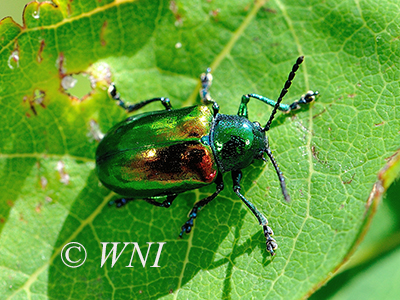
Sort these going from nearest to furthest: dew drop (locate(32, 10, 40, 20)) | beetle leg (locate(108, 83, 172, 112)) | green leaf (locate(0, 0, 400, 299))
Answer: green leaf (locate(0, 0, 400, 299)), dew drop (locate(32, 10, 40, 20)), beetle leg (locate(108, 83, 172, 112))

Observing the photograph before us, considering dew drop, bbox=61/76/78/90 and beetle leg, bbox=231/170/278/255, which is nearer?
beetle leg, bbox=231/170/278/255

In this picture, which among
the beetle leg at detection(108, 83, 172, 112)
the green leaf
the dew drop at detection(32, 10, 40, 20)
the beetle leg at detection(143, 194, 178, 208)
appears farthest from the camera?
the beetle leg at detection(108, 83, 172, 112)

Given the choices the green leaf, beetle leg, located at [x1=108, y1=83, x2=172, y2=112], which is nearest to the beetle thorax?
the green leaf

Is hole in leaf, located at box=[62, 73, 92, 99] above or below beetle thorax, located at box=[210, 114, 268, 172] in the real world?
above

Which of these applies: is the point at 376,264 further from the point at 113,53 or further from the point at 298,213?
the point at 113,53

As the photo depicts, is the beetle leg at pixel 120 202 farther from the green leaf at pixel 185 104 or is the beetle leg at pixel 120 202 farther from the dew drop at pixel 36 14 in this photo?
the dew drop at pixel 36 14

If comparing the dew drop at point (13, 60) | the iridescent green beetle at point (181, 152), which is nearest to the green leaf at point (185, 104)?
the dew drop at point (13, 60)

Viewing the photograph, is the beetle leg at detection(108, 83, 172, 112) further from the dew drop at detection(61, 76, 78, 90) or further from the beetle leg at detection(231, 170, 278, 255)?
the beetle leg at detection(231, 170, 278, 255)
